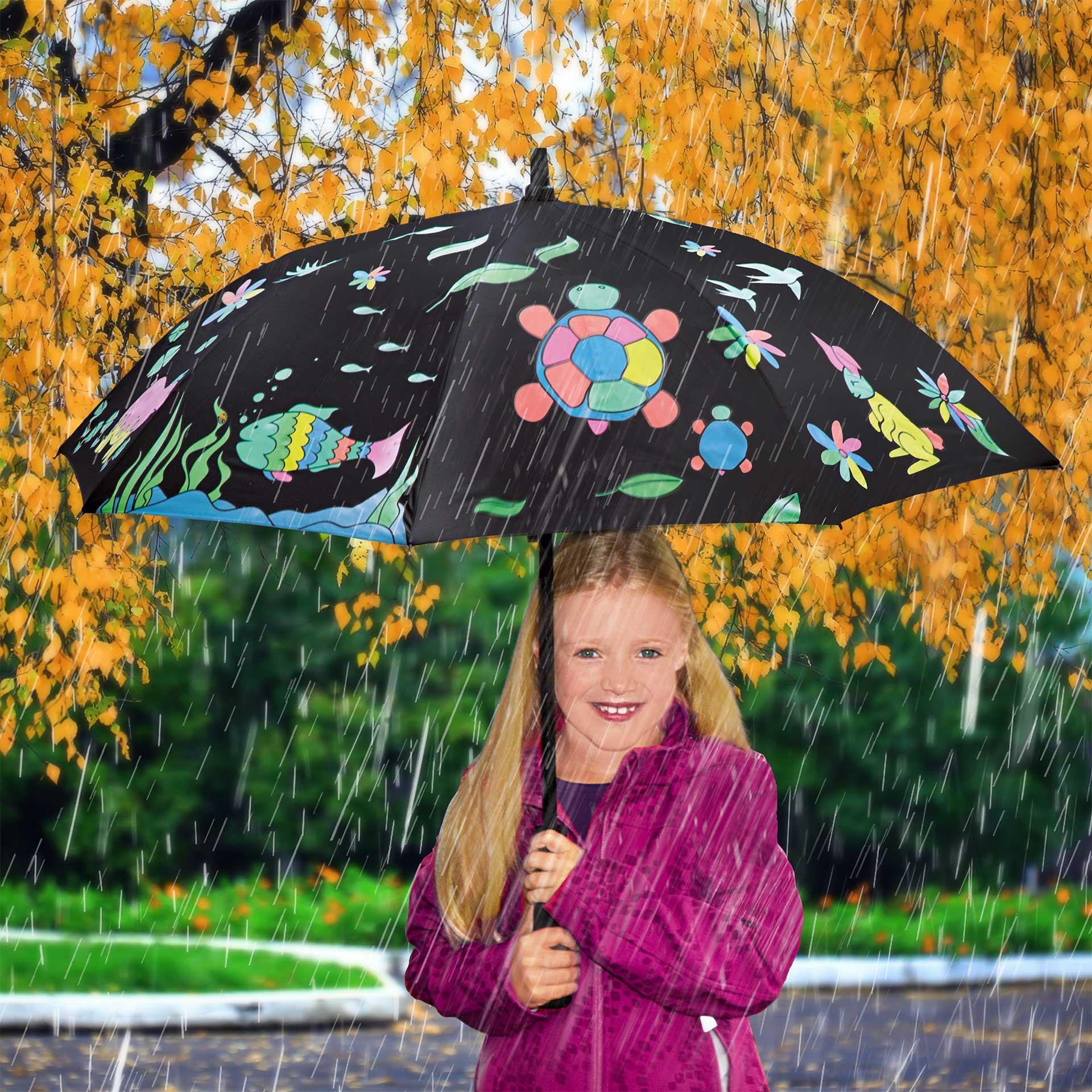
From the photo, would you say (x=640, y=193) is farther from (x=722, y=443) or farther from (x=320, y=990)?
(x=320, y=990)

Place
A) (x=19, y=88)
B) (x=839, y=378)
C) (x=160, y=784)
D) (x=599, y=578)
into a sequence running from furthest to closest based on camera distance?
(x=160, y=784) → (x=19, y=88) → (x=599, y=578) → (x=839, y=378)

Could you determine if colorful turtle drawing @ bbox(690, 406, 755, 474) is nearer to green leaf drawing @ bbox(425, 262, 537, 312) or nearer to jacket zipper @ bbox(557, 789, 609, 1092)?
green leaf drawing @ bbox(425, 262, 537, 312)

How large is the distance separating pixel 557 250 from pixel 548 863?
97 centimetres

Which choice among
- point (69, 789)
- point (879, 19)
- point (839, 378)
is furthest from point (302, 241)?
point (69, 789)

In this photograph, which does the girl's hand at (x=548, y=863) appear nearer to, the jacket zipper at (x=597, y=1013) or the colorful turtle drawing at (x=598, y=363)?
the jacket zipper at (x=597, y=1013)

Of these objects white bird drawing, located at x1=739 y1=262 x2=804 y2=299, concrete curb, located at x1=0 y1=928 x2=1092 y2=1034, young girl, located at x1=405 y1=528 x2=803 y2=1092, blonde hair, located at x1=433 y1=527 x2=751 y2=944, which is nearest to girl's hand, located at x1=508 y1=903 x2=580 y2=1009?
young girl, located at x1=405 y1=528 x2=803 y2=1092

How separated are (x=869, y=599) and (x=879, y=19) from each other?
4797mm

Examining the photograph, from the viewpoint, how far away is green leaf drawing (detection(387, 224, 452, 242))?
2299 millimetres

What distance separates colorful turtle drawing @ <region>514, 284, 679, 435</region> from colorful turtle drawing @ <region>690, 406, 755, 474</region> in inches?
2.2

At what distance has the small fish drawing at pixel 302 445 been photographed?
1908 mm

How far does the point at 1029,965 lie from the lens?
8.19m

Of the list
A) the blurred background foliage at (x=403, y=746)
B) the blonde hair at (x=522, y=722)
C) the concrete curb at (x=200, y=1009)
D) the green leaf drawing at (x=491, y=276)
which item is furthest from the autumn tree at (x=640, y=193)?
the blurred background foliage at (x=403, y=746)

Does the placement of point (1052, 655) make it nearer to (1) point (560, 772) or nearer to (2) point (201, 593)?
(2) point (201, 593)

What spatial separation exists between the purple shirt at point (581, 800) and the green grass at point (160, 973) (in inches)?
213
